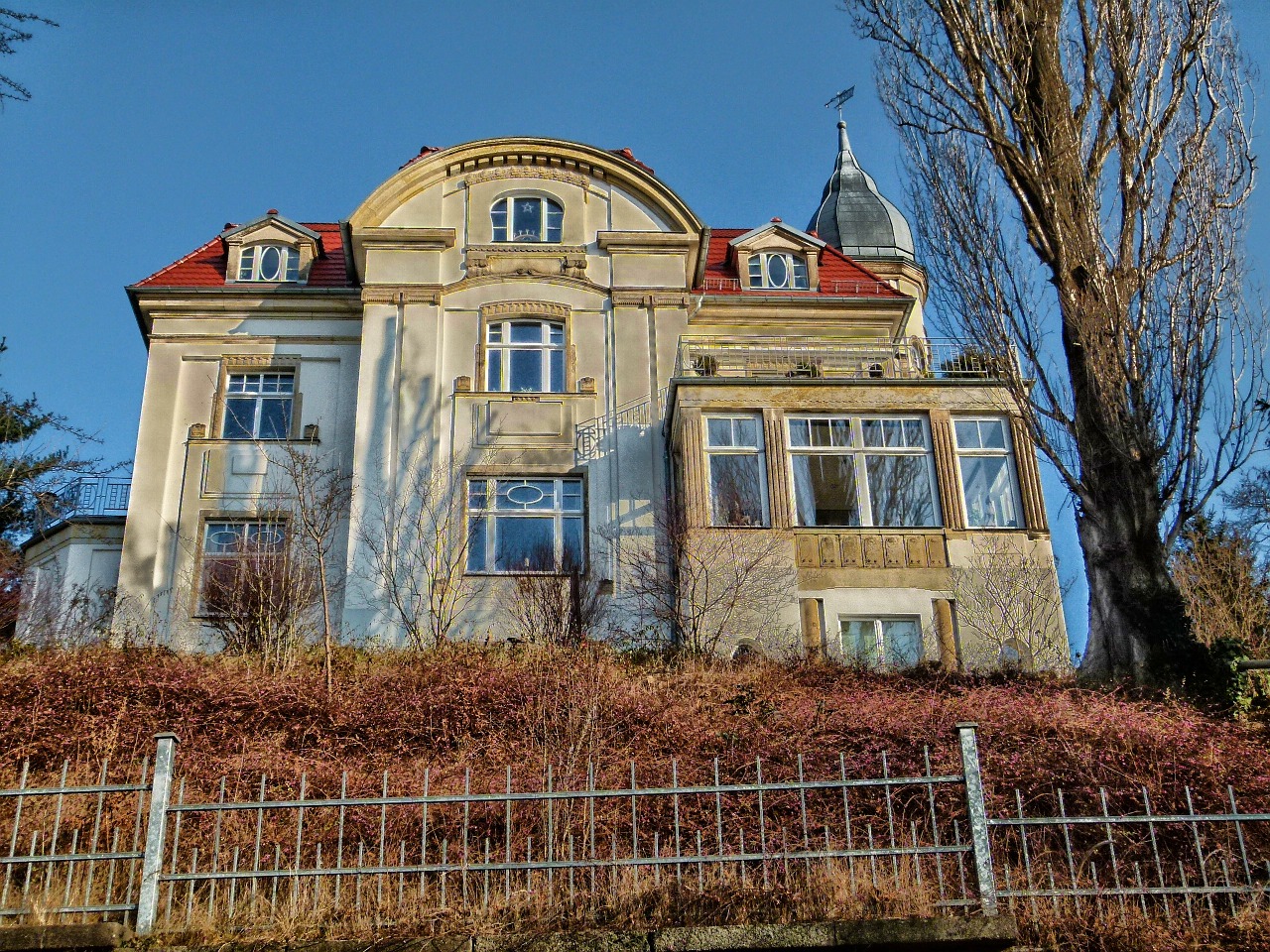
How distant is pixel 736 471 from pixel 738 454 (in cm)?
29

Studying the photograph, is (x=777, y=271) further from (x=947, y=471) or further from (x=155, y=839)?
(x=155, y=839)

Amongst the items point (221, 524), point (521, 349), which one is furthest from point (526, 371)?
point (221, 524)

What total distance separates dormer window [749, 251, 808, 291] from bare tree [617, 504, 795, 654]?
751 cm

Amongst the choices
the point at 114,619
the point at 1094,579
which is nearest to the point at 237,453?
the point at 114,619

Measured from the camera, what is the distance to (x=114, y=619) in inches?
790

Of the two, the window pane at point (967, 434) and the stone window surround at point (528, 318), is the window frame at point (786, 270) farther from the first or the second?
the window pane at point (967, 434)

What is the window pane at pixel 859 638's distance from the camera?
710 inches

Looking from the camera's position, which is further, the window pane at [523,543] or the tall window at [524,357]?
the tall window at [524,357]

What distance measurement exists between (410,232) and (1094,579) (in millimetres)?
13557

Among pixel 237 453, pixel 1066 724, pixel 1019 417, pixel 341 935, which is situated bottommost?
pixel 341 935

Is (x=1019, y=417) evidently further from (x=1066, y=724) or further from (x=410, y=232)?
(x=410, y=232)

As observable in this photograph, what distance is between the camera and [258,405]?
22.6 metres

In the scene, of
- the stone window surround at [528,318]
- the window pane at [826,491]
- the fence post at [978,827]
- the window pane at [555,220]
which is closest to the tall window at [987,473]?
the window pane at [826,491]

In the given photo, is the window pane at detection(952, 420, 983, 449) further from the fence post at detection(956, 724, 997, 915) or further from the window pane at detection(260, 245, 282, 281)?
the window pane at detection(260, 245, 282, 281)
